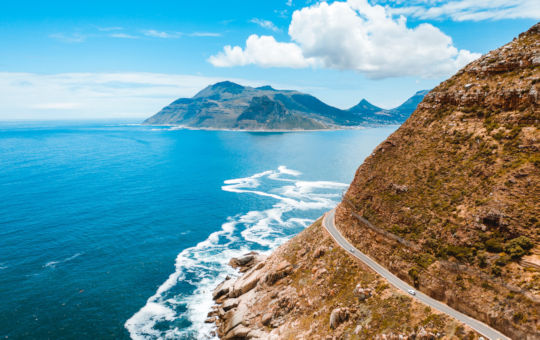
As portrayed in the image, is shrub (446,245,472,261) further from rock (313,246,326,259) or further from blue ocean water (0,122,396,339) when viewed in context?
blue ocean water (0,122,396,339)

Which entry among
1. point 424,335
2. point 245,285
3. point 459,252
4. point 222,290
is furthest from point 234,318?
point 459,252

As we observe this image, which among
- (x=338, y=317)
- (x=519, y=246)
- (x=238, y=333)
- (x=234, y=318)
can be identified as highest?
(x=519, y=246)

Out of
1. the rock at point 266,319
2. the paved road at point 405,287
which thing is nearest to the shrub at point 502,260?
the paved road at point 405,287

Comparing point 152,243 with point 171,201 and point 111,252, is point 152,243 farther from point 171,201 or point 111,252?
point 171,201

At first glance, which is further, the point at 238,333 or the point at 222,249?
the point at 222,249

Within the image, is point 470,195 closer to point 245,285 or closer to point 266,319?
point 266,319

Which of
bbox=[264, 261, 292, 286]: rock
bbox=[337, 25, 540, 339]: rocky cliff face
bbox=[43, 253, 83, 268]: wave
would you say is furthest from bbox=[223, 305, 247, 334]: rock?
bbox=[43, 253, 83, 268]: wave
